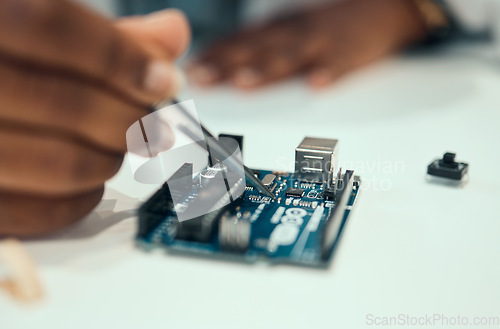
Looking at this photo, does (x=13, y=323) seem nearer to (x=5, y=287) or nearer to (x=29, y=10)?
(x=5, y=287)

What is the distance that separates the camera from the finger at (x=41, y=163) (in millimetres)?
449

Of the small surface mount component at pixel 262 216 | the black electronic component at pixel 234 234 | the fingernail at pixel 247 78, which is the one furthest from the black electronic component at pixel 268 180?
the fingernail at pixel 247 78

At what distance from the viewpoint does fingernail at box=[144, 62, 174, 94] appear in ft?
1.59

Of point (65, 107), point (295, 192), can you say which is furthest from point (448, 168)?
point (65, 107)

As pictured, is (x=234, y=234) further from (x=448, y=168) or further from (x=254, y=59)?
(x=254, y=59)

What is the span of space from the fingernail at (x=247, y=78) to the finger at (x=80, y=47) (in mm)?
534

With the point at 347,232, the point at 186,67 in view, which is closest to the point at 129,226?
the point at 347,232

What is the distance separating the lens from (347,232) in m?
0.53

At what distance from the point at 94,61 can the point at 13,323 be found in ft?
0.69

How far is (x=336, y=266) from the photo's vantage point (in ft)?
1.54

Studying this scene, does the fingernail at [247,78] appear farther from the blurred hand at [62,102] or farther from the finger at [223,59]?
the blurred hand at [62,102]

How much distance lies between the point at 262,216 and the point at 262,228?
2cm

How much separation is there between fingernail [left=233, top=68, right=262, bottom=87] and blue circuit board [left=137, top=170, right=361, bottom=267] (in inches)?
19.4

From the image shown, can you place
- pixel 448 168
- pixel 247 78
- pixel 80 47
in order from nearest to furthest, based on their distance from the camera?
pixel 80 47 → pixel 448 168 → pixel 247 78
